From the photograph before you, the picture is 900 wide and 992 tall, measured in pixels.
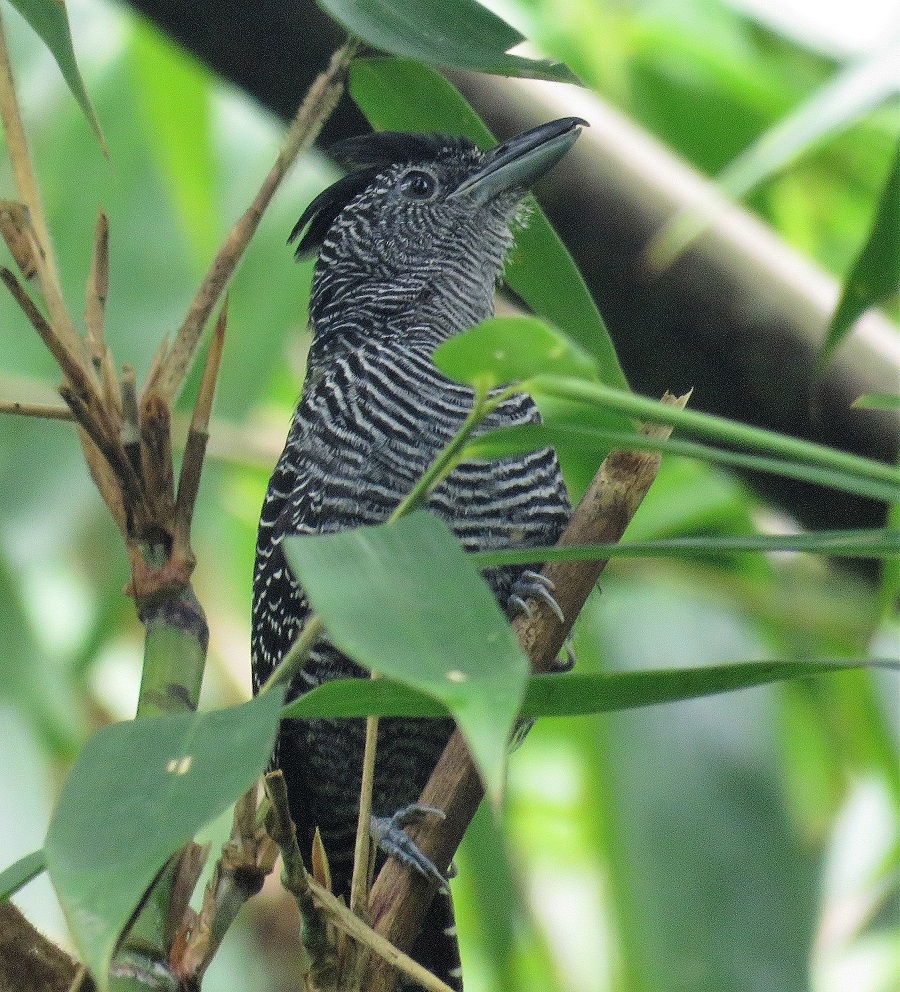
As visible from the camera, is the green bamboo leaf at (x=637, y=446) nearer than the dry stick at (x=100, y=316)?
Yes

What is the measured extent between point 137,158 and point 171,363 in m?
2.83

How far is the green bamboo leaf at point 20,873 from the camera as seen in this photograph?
109 centimetres

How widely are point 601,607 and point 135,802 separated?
2.41m

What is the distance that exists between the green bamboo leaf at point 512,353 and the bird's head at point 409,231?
4.82 feet

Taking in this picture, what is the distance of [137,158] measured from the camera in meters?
4.03

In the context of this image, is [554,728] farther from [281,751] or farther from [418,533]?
[418,533]

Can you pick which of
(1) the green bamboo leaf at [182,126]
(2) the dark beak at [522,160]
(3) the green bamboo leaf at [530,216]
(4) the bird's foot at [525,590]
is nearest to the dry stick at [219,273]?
(3) the green bamboo leaf at [530,216]

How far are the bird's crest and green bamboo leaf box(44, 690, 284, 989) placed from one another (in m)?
1.61

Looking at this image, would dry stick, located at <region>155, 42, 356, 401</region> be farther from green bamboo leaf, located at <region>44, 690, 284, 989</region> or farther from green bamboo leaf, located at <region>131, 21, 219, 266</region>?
green bamboo leaf, located at <region>131, 21, 219, 266</region>

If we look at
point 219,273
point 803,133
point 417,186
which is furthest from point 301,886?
point 417,186

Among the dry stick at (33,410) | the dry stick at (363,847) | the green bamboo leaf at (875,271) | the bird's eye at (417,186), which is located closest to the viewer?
the dry stick at (363,847)

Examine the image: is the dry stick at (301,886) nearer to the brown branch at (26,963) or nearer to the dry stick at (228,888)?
the dry stick at (228,888)

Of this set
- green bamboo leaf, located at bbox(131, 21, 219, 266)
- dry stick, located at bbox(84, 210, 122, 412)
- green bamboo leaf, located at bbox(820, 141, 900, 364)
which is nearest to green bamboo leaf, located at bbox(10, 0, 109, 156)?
dry stick, located at bbox(84, 210, 122, 412)

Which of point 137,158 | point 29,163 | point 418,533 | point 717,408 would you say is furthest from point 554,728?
point 418,533
